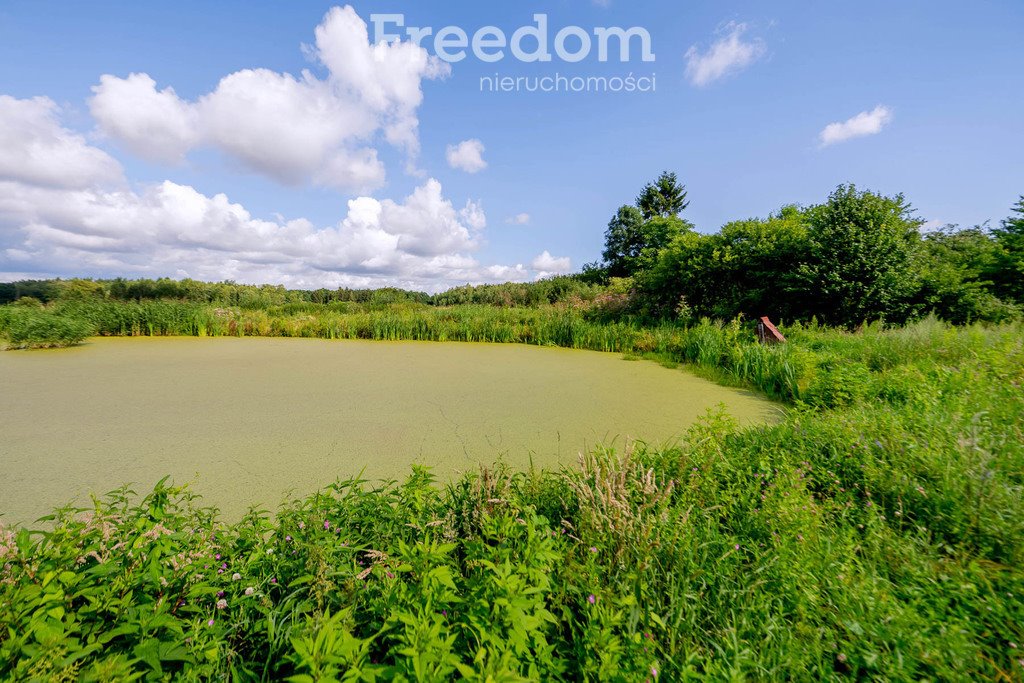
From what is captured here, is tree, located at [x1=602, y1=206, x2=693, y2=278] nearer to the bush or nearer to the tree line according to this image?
the tree line

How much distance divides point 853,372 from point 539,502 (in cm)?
353

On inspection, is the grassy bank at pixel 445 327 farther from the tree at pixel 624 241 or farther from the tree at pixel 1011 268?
the tree at pixel 624 241

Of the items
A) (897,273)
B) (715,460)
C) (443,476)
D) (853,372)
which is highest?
(897,273)

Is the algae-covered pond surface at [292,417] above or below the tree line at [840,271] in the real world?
below

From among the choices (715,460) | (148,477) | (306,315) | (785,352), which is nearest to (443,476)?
(715,460)

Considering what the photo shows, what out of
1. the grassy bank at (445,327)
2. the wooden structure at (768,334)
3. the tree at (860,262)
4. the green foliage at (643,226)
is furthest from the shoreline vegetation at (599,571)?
the green foliage at (643,226)

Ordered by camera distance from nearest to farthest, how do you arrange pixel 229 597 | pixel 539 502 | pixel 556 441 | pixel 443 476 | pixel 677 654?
pixel 677 654
pixel 229 597
pixel 539 502
pixel 443 476
pixel 556 441

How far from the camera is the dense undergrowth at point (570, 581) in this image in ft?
3.03

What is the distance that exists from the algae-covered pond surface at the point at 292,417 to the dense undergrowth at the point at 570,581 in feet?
1.84

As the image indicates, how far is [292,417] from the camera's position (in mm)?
3467

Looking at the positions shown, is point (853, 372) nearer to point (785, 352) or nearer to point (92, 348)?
point (785, 352)

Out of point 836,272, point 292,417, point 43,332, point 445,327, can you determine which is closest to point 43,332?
point 43,332

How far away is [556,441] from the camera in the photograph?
294 centimetres

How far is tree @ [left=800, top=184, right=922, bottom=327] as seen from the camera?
657cm
